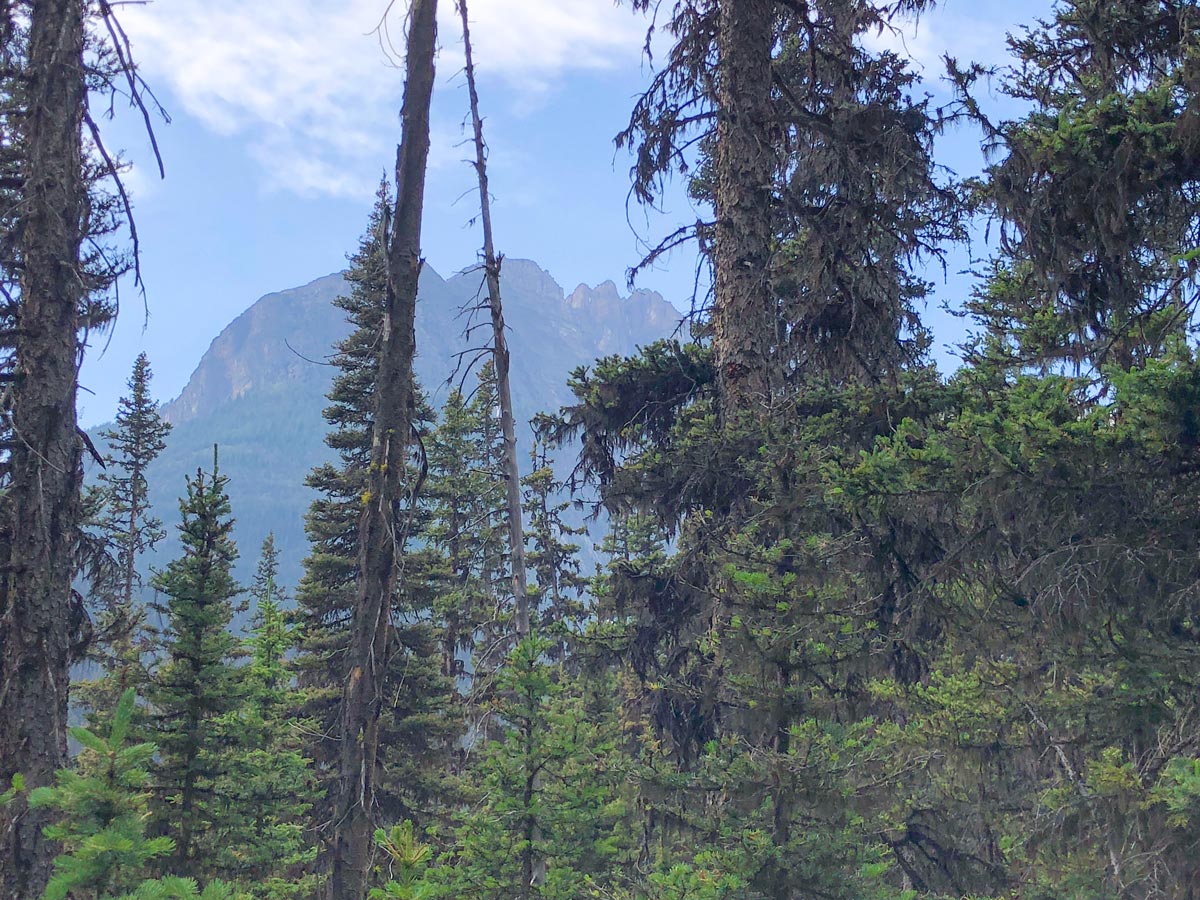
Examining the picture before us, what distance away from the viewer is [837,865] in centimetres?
771

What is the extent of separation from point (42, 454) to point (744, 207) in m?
7.96

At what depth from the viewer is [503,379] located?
1525 cm

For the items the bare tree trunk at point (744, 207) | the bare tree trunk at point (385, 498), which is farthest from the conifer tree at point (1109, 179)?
the bare tree trunk at point (385, 498)

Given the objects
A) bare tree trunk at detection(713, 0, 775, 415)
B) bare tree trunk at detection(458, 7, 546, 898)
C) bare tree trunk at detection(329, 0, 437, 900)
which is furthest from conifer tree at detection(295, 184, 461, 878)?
bare tree trunk at detection(329, 0, 437, 900)

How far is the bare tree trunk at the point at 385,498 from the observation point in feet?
19.0

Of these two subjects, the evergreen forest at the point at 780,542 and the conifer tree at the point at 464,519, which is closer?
the evergreen forest at the point at 780,542

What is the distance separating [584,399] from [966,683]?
6.59m

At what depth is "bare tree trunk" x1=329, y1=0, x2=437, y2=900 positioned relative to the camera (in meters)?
5.80

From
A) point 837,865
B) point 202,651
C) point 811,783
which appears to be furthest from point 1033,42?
point 202,651

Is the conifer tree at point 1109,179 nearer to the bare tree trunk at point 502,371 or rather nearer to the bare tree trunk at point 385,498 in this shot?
the bare tree trunk at point 385,498

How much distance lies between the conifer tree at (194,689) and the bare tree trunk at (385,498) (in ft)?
24.1

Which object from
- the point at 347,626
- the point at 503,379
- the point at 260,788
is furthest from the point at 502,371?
the point at 347,626

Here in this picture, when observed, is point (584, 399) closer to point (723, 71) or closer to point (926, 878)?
point (723, 71)

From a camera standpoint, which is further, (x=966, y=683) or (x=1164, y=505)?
(x=966, y=683)
